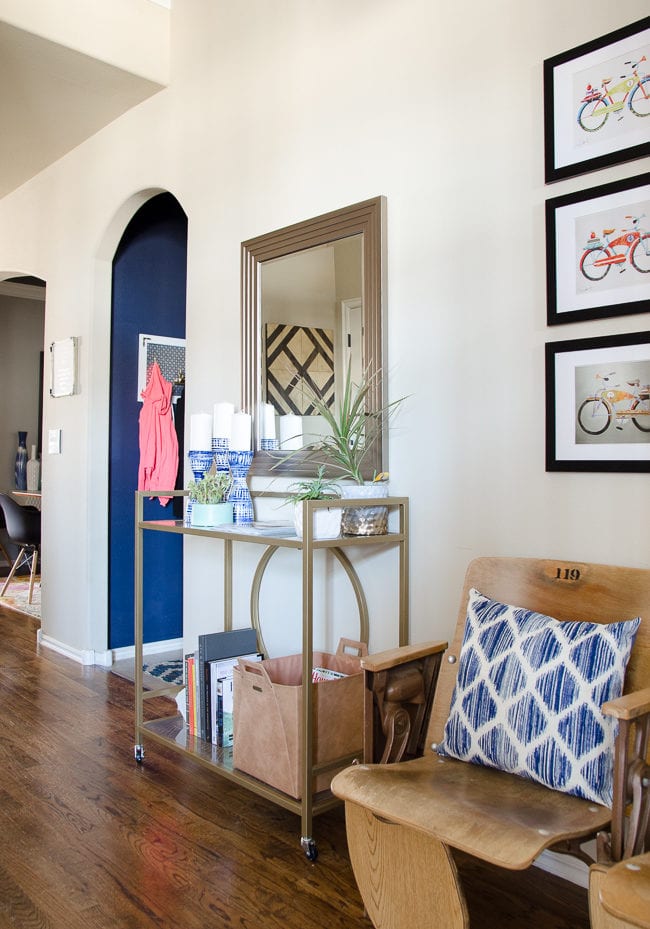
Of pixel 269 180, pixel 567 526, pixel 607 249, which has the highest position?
pixel 269 180

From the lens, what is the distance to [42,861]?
194 centimetres

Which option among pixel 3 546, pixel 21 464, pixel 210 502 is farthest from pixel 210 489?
pixel 21 464

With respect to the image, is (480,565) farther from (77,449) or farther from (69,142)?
(69,142)

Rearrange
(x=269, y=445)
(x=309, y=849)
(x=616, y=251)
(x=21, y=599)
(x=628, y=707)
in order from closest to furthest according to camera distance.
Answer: (x=628, y=707), (x=616, y=251), (x=309, y=849), (x=269, y=445), (x=21, y=599)

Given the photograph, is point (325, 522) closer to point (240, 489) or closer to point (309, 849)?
point (240, 489)

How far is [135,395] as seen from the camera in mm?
4129

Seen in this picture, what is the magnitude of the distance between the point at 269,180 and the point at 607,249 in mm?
1428

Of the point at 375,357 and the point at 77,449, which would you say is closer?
the point at 375,357

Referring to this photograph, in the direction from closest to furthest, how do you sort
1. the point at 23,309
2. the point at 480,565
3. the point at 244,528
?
the point at 480,565 → the point at 244,528 → the point at 23,309

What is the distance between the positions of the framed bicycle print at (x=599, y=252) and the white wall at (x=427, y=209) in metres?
0.04

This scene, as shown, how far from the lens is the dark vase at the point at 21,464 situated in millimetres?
6941

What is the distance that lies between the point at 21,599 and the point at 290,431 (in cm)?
393

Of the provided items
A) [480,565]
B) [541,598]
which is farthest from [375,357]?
[541,598]

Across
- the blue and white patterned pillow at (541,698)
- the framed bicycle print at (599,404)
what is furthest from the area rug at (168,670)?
the framed bicycle print at (599,404)
